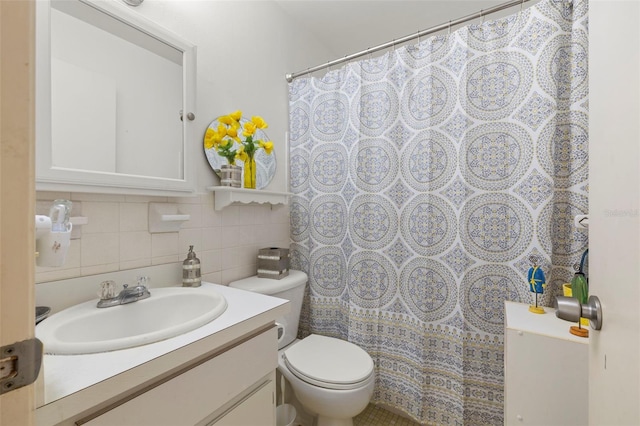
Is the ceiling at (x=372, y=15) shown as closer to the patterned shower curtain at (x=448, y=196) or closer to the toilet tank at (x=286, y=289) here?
the patterned shower curtain at (x=448, y=196)

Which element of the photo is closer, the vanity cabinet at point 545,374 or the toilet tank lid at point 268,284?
the vanity cabinet at point 545,374

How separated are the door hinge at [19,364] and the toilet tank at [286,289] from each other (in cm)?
103

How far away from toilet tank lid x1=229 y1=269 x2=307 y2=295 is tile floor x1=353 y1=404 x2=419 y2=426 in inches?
31.3

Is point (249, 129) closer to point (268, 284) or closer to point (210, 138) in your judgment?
point (210, 138)

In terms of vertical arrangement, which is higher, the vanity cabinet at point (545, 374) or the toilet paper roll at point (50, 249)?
the toilet paper roll at point (50, 249)

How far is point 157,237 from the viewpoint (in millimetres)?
1141

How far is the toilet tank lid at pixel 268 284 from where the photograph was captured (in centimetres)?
134

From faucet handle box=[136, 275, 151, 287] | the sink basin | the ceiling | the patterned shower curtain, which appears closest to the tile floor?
the patterned shower curtain

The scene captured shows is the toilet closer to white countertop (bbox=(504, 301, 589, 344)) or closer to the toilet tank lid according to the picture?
the toilet tank lid

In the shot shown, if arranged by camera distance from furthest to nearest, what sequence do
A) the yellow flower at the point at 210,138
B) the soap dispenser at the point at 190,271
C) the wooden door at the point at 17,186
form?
the yellow flower at the point at 210,138 → the soap dispenser at the point at 190,271 → the wooden door at the point at 17,186

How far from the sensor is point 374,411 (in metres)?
1.59

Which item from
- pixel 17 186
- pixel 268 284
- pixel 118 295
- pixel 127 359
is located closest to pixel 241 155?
pixel 268 284

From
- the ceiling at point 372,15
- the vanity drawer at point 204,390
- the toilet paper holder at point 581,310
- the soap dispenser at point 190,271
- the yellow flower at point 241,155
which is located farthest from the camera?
the ceiling at point 372,15

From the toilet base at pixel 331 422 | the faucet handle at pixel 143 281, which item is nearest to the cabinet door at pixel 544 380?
the toilet base at pixel 331 422
